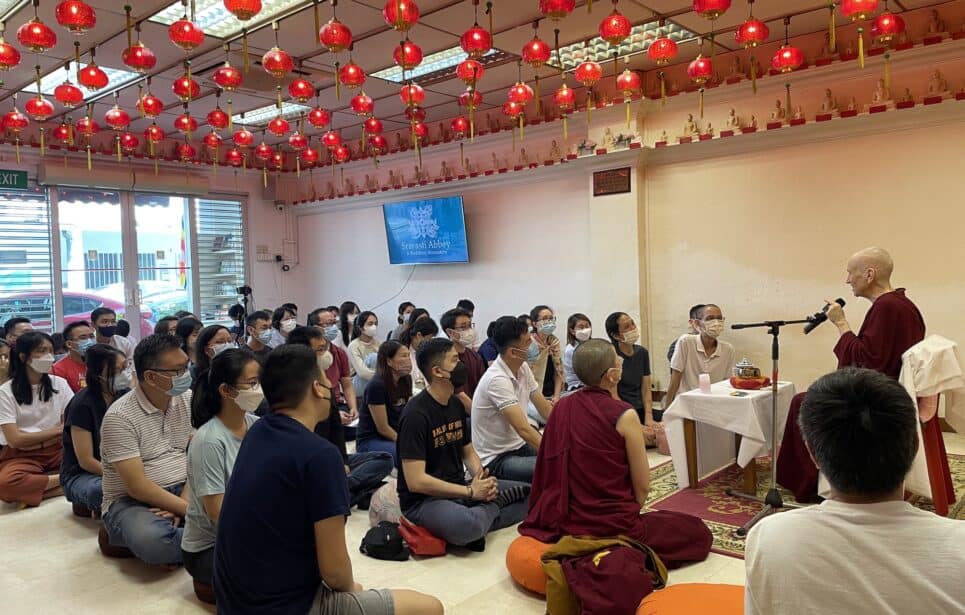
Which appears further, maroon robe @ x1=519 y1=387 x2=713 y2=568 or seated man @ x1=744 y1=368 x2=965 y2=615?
maroon robe @ x1=519 y1=387 x2=713 y2=568

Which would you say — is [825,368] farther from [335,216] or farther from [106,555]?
[335,216]

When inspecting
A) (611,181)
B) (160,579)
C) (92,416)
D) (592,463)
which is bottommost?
(160,579)

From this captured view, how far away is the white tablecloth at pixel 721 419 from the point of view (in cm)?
398

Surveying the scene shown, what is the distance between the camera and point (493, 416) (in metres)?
3.99

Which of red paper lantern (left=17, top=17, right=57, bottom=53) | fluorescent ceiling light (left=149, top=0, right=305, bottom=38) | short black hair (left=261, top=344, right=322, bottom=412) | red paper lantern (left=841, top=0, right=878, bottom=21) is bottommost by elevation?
short black hair (left=261, top=344, right=322, bottom=412)

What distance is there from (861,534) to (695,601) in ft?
4.78

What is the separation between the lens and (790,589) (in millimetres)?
1250

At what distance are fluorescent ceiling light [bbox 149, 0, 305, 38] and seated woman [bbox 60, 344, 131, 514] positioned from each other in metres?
2.75

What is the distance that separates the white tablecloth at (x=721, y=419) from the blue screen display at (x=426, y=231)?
16.5 ft

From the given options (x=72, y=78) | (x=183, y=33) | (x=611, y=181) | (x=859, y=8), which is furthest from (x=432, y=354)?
(x=72, y=78)

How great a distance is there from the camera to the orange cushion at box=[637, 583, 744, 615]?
243cm

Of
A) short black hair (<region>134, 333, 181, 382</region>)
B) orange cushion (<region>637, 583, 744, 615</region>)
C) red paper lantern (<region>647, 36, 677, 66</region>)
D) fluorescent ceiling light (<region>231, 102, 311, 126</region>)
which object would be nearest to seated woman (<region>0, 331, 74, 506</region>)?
short black hair (<region>134, 333, 181, 382</region>)

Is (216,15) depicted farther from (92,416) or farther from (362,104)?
(92,416)

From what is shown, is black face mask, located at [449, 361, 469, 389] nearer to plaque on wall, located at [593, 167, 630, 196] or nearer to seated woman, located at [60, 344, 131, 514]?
seated woman, located at [60, 344, 131, 514]
